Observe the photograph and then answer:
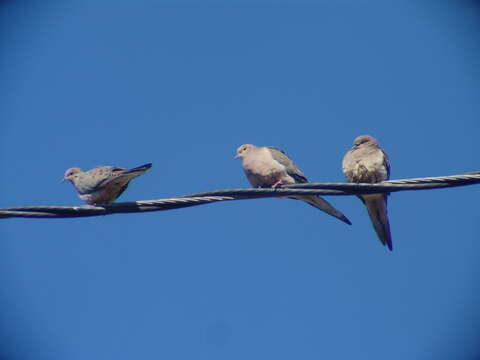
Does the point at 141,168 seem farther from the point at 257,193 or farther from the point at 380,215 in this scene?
the point at 380,215

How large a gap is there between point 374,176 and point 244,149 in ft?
5.02

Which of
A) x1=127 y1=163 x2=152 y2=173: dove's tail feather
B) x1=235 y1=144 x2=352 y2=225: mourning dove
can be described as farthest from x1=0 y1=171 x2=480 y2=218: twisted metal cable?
x1=235 y1=144 x2=352 y2=225: mourning dove

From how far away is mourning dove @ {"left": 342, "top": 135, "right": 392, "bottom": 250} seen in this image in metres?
6.73

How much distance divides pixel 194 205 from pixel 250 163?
228cm

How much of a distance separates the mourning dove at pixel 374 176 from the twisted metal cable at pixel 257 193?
6.19ft

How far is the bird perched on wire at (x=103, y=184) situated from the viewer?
20.0 feet

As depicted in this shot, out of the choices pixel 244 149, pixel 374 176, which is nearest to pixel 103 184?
pixel 244 149

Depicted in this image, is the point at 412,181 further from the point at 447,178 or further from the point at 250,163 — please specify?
the point at 250,163

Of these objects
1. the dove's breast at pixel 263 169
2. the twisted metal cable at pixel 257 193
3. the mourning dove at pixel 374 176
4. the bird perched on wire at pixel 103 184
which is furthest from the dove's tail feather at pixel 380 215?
the bird perched on wire at pixel 103 184

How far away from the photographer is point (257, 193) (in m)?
4.99

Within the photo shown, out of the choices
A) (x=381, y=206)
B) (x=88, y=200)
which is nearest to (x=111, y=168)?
(x=88, y=200)

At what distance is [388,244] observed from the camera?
6664 mm

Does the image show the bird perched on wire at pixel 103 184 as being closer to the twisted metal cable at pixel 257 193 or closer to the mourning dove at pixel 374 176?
the twisted metal cable at pixel 257 193

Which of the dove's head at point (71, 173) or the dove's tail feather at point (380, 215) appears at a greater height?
the dove's head at point (71, 173)
